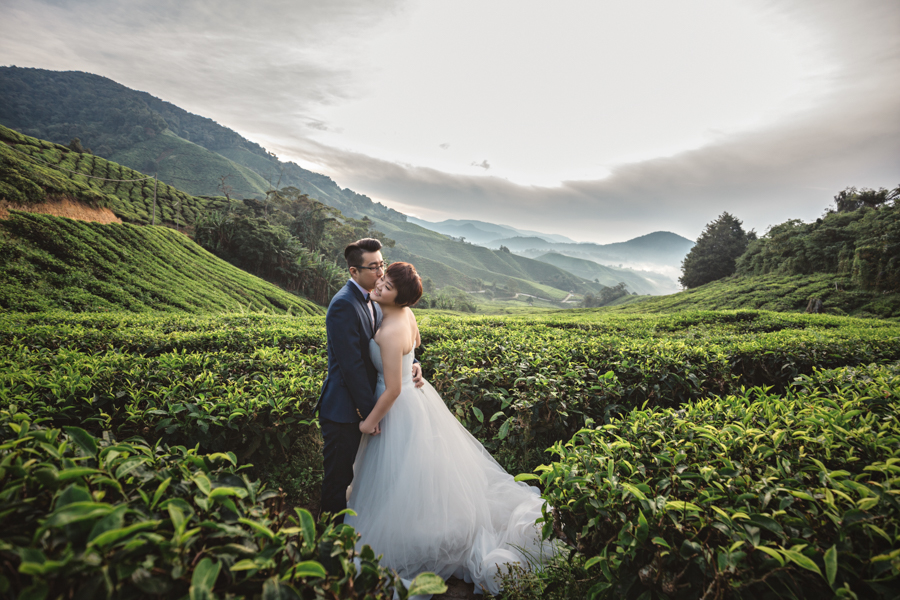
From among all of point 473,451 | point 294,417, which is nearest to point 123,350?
point 294,417

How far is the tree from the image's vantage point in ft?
160

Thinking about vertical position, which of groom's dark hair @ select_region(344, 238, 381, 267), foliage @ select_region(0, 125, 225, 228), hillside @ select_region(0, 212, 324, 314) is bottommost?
hillside @ select_region(0, 212, 324, 314)

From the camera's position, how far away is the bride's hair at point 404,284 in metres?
2.84

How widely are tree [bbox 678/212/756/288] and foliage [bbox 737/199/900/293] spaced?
808 centimetres

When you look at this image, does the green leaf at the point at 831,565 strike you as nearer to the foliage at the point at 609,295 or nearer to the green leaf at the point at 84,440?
the green leaf at the point at 84,440

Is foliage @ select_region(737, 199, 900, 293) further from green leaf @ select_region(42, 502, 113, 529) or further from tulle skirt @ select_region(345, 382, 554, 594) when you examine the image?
green leaf @ select_region(42, 502, 113, 529)

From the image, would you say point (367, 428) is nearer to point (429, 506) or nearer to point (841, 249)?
point (429, 506)

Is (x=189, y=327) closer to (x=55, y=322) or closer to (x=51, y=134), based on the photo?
(x=55, y=322)

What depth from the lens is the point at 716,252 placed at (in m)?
49.8

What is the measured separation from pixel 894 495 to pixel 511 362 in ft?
11.1

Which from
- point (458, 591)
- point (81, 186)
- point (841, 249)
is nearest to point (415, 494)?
point (458, 591)

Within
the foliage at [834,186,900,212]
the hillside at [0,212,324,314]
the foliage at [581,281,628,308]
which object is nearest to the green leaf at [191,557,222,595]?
the hillside at [0,212,324,314]

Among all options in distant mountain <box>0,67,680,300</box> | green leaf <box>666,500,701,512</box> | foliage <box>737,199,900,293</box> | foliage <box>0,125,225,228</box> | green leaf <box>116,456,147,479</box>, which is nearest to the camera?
green leaf <box>116,456,147,479</box>

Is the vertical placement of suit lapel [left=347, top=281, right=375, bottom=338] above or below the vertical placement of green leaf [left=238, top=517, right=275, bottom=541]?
above
